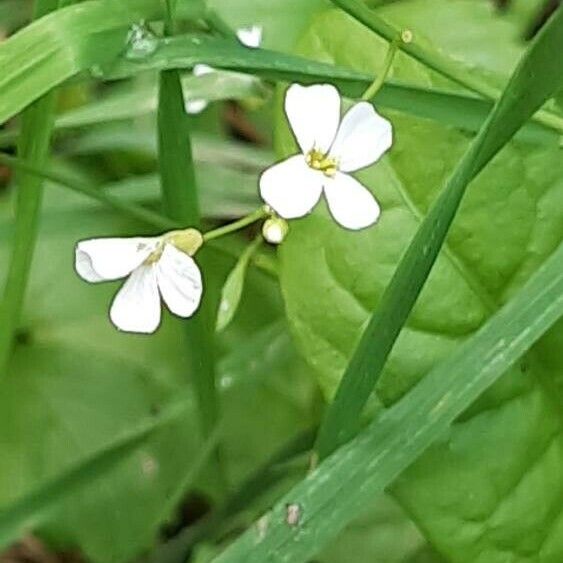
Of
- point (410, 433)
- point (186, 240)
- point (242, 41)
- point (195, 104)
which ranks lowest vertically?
point (410, 433)

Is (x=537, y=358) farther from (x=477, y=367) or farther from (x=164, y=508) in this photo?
(x=164, y=508)

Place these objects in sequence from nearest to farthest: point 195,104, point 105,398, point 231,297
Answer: point 231,297, point 195,104, point 105,398

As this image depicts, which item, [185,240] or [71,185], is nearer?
[185,240]

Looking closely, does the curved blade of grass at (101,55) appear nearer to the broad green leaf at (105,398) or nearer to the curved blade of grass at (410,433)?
the curved blade of grass at (410,433)

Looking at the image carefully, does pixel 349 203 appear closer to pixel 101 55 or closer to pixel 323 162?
pixel 323 162

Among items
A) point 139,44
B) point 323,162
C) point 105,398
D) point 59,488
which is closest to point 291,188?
point 323,162

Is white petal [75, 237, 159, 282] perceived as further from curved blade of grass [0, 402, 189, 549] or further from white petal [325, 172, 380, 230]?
curved blade of grass [0, 402, 189, 549]

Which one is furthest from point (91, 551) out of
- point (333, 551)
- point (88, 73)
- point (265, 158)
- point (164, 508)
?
point (88, 73)

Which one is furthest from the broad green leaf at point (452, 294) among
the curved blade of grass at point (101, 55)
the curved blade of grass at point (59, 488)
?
the curved blade of grass at point (59, 488)
